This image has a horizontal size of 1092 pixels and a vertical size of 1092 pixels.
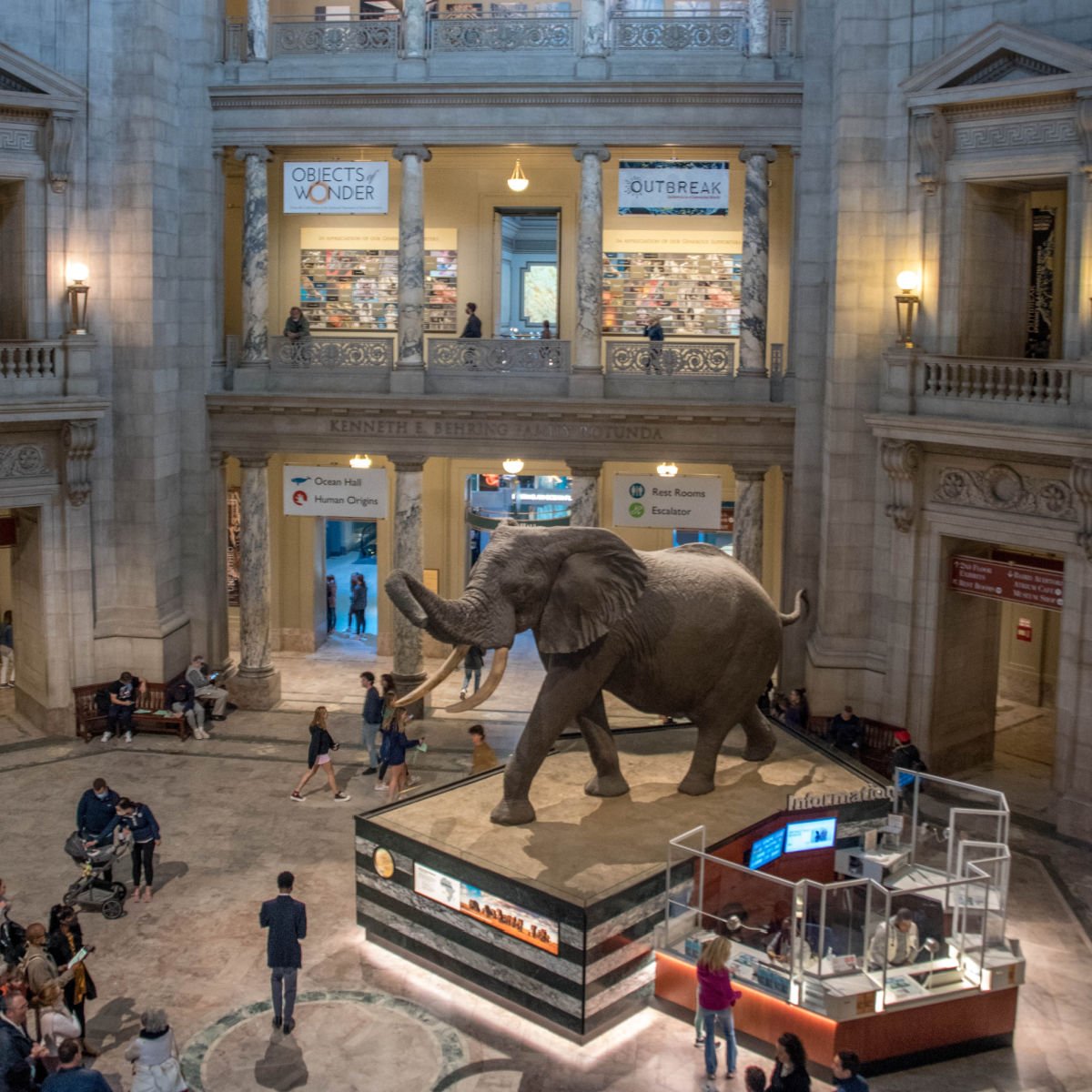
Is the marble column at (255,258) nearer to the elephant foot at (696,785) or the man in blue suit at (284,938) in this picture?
the elephant foot at (696,785)

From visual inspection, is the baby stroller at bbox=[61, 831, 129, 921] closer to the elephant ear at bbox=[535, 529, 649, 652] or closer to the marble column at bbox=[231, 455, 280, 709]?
the elephant ear at bbox=[535, 529, 649, 652]

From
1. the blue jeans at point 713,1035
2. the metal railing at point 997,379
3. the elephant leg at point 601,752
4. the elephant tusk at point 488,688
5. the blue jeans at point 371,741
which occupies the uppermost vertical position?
the metal railing at point 997,379

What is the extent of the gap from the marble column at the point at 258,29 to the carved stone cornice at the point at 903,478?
38.0 feet

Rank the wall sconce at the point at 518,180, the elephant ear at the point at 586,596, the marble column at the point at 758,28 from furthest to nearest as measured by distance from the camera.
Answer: the wall sconce at the point at 518,180 → the marble column at the point at 758,28 → the elephant ear at the point at 586,596

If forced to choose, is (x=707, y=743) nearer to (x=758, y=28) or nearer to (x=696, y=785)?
(x=696, y=785)

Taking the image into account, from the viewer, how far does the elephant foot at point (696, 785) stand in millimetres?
15992

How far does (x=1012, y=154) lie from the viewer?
1947 cm

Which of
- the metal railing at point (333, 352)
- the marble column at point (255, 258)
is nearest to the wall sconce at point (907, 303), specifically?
the metal railing at point (333, 352)

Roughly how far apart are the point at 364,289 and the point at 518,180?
178 inches

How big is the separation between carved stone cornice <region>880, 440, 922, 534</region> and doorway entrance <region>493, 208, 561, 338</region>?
8.79 m

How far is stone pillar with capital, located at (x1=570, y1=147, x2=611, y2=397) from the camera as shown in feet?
77.9

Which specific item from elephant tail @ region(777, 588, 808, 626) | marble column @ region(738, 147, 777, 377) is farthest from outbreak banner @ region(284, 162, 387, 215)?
elephant tail @ region(777, 588, 808, 626)

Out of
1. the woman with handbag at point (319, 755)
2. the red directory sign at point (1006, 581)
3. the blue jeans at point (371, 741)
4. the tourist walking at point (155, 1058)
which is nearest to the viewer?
the tourist walking at point (155, 1058)

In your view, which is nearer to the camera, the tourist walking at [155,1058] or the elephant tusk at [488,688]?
the tourist walking at [155,1058]
